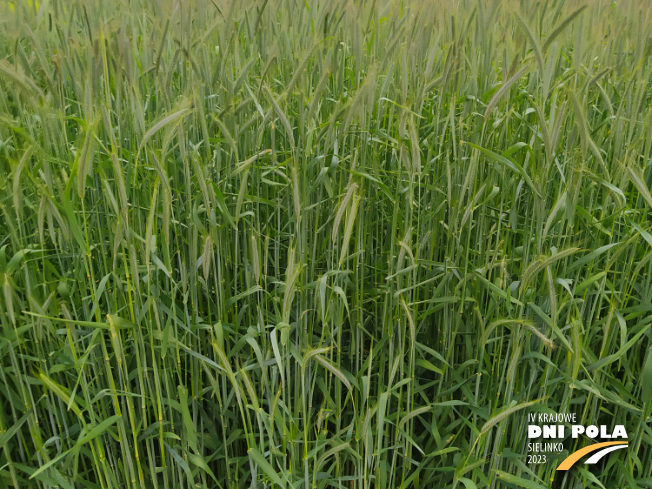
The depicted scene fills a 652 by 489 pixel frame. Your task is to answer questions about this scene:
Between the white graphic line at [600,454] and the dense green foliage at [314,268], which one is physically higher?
the dense green foliage at [314,268]

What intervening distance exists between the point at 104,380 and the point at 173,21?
2.66 ft

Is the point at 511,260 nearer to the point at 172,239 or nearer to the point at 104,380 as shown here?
the point at 172,239

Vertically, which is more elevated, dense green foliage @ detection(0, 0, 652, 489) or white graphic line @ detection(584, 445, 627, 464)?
dense green foliage @ detection(0, 0, 652, 489)

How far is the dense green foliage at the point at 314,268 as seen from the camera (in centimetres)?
102

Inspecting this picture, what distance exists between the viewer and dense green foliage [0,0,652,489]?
40.3 inches

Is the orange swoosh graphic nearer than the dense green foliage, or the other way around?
the dense green foliage

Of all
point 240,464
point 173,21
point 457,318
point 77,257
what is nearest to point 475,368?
point 457,318

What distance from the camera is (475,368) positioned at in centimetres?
125

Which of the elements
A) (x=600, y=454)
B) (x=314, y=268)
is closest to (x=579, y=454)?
(x=600, y=454)

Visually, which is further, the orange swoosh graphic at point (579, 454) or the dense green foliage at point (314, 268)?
the orange swoosh graphic at point (579, 454)

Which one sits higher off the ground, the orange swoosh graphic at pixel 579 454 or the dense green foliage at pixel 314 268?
the dense green foliage at pixel 314 268

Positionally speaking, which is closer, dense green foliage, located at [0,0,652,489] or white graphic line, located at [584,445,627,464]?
dense green foliage, located at [0,0,652,489]

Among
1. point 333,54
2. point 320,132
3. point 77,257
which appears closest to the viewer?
point 77,257

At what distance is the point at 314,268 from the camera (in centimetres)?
120
